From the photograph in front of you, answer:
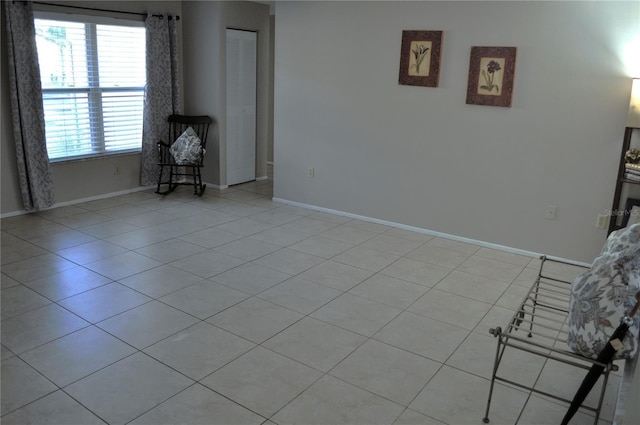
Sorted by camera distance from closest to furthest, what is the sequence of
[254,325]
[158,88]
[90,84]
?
[254,325], [90,84], [158,88]

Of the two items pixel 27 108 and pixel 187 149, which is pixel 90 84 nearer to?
pixel 27 108

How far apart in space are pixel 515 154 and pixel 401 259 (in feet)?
4.33

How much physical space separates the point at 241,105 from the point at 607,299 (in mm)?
5186

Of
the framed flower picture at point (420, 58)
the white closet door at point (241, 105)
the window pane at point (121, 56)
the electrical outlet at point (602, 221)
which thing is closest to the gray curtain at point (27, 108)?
the window pane at point (121, 56)

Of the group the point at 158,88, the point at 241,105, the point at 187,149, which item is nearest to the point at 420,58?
the point at 241,105

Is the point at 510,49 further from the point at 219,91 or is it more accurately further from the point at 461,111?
the point at 219,91

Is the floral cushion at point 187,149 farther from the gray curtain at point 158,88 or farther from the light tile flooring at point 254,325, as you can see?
the light tile flooring at point 254,325

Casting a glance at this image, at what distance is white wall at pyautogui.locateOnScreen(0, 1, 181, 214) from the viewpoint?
4770mm

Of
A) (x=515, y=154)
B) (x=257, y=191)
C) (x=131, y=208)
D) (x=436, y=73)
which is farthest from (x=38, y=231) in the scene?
(x=515, y=154)

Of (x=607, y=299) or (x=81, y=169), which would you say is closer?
(x=607, y=299)

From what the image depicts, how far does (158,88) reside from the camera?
5.93 m

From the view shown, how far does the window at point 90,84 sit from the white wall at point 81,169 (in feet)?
0.40

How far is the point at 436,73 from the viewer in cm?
460

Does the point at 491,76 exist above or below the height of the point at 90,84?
above
